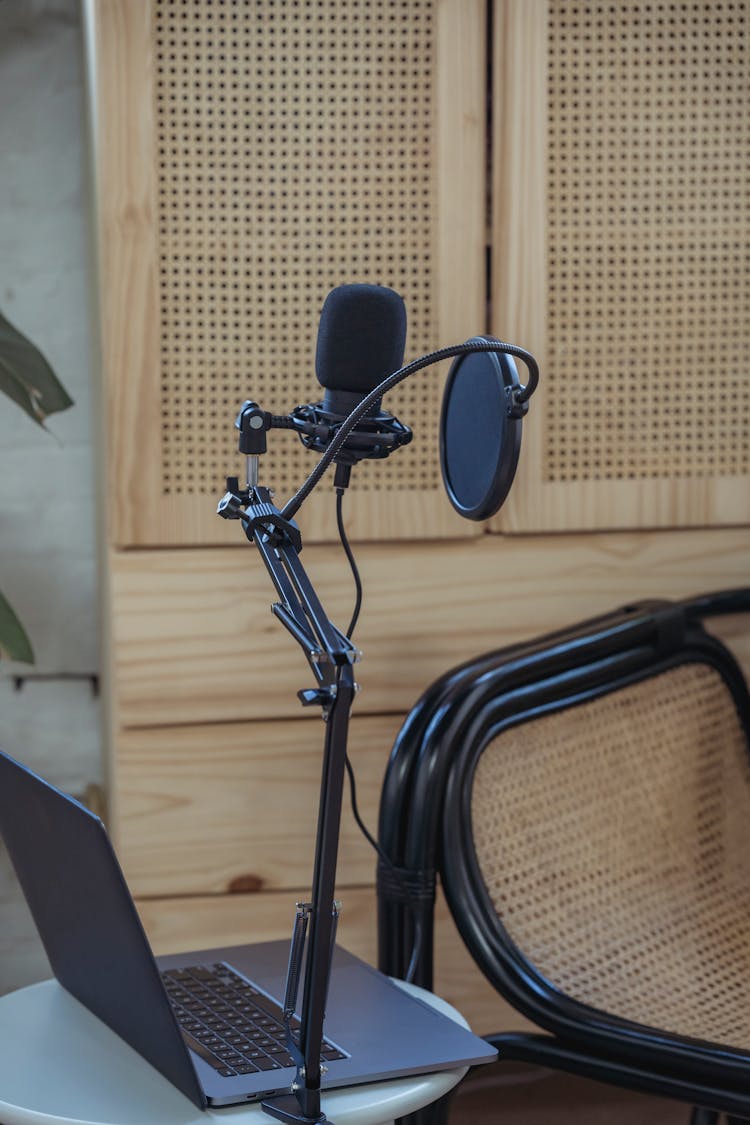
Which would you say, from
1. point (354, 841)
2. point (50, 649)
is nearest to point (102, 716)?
point (50, 649)

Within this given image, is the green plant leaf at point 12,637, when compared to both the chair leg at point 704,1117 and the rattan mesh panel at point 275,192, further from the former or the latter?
the chair leg at point 704,1117

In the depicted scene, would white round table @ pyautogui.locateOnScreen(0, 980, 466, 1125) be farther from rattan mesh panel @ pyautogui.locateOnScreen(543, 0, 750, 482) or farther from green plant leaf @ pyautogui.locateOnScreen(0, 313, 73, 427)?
rattan mesh panel @ pyautogui.locateOnScreen(543, 0, 750, 482)

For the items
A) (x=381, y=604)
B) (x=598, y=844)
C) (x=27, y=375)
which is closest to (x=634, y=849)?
(x=598, y=844)

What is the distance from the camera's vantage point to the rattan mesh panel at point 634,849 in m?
1.44

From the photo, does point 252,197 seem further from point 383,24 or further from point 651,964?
point 651,964

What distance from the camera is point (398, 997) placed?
3.89 ft

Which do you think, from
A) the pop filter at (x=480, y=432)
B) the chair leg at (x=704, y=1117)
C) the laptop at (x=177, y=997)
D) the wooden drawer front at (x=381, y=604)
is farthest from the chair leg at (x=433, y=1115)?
the pop filter at (x=480, y=432)

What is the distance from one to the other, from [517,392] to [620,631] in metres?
0.70

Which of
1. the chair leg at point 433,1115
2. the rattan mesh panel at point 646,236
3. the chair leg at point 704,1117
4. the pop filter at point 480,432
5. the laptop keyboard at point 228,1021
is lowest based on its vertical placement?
the chair leg at point 704,1117

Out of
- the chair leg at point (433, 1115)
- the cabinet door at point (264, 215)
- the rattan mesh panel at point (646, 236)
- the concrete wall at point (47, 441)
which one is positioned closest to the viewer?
the chair leg at point (433, 1115)

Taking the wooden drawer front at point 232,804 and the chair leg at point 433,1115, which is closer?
the chair leg at point 433,1115

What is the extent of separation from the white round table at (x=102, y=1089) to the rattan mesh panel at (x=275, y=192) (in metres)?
0.75

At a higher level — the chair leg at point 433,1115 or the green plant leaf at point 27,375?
the green plant leaf at point 27,375

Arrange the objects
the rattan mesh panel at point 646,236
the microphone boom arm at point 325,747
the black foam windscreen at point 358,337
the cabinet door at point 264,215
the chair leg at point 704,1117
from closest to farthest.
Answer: the microphone boom arm at point 325,747
the black foam windscreen at point 358,337
the chair leg at point 704,1117
the cabinet door at point 264,215
the rattan mesh panel at point 646,236
